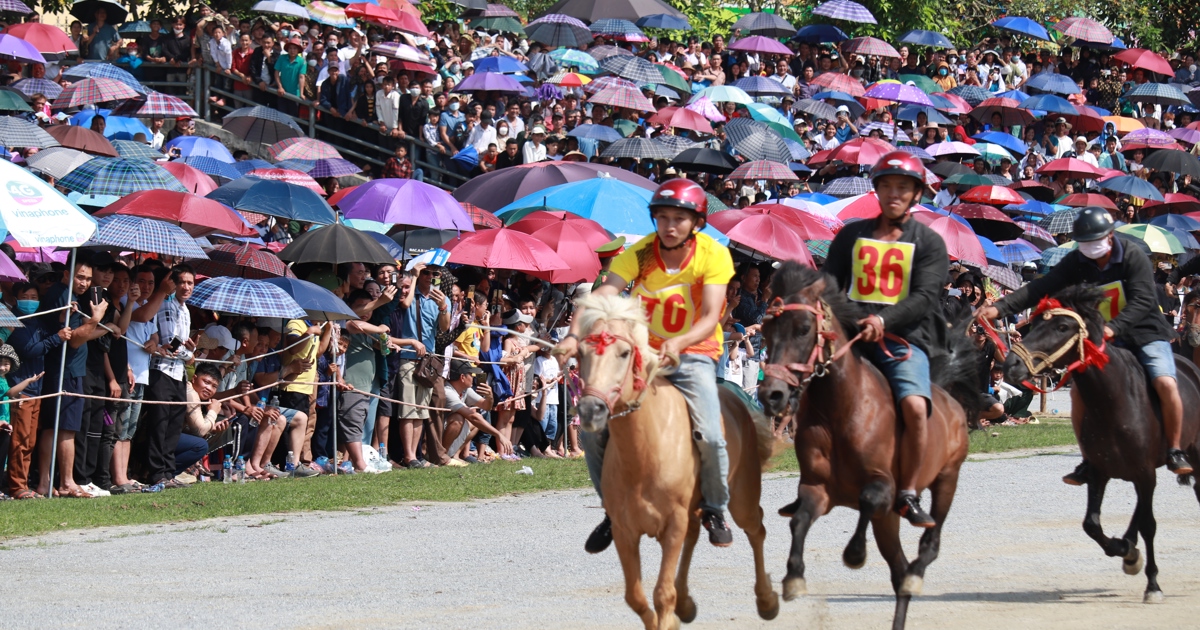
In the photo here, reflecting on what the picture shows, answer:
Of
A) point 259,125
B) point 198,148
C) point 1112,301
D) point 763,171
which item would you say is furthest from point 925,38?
point 1112,301

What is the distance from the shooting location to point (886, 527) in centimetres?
871

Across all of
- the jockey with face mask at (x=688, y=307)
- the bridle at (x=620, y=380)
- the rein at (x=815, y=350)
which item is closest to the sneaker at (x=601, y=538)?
the jockey with face mask at (x=688, y=307)

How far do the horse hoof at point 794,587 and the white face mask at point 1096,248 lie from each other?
3.86 m

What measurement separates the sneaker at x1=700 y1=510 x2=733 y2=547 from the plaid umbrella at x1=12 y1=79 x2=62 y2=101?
53.6ft

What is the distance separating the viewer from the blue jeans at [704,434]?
25.8 ft

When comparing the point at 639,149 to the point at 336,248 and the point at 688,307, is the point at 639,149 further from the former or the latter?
the point at 688,307

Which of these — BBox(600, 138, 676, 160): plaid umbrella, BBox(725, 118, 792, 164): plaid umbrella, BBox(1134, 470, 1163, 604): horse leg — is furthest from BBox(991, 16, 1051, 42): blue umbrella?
BBox(1134, 470, 1163, 604): horse leg

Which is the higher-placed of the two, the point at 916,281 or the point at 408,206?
the point at 916,281

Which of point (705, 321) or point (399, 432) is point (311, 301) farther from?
point (705, 321)

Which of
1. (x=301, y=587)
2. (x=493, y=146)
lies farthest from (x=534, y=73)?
(x=301, y=587)

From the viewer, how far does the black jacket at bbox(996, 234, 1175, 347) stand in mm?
10305

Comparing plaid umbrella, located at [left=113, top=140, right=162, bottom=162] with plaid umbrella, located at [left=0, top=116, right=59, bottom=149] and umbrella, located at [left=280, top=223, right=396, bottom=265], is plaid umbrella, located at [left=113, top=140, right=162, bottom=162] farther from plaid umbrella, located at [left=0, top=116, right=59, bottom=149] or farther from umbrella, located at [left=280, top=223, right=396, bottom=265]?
umbrella, located at [left=280, top=223, right=396, bottom=265]

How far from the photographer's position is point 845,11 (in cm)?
3659

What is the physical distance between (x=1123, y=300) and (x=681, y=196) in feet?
13.8
